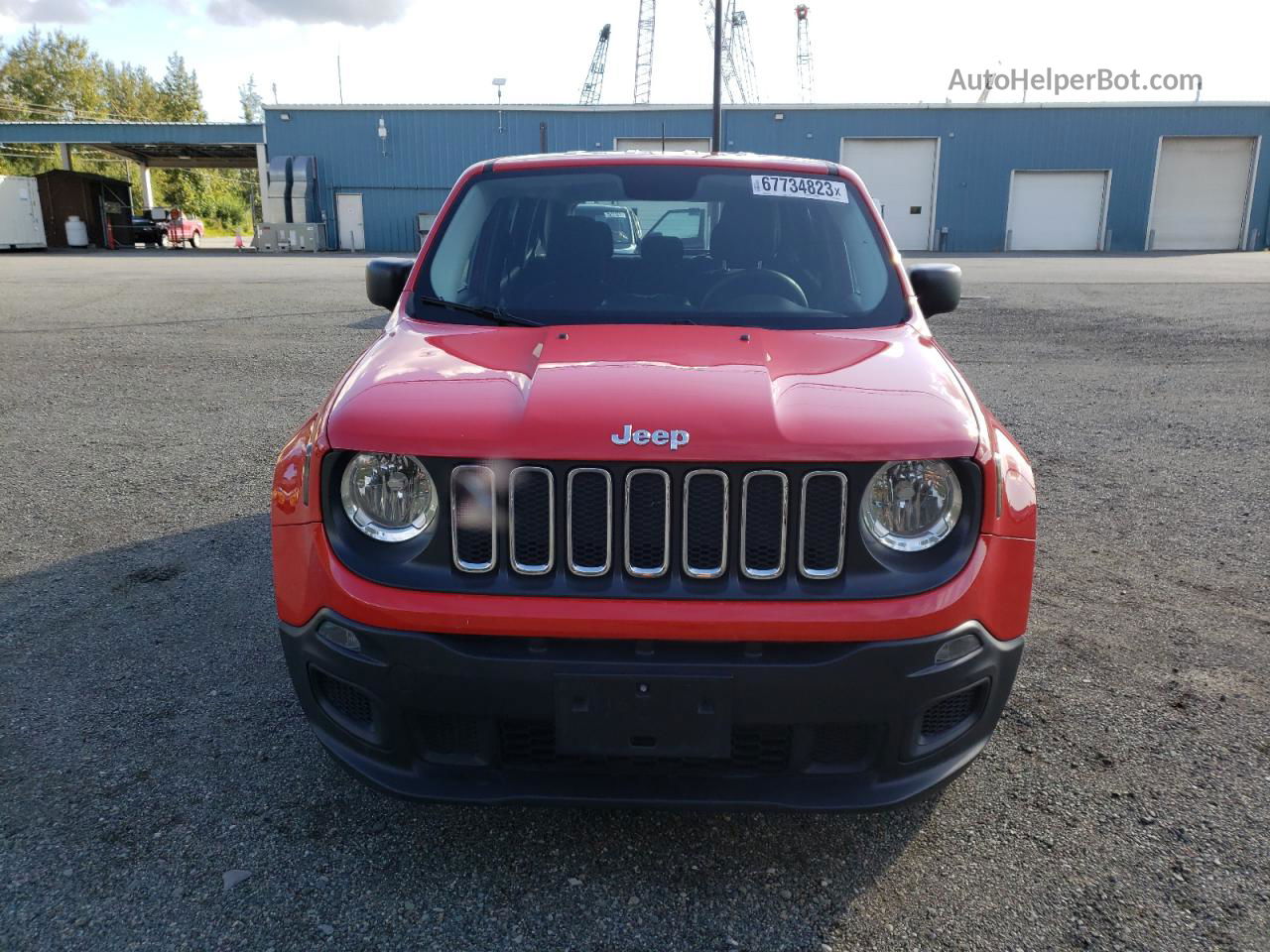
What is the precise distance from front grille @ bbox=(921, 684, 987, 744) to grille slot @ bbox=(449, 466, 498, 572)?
105 centimetres

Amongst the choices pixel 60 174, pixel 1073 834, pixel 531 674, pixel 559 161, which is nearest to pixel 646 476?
pixel 531 674

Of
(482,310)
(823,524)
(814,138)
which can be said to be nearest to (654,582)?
(823,524)

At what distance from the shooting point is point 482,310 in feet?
10.3

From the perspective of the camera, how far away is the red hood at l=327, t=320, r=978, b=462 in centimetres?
211

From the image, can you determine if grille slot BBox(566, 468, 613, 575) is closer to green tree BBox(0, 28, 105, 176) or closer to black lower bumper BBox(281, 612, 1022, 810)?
black lower bumper BBox(281, 612, 1022, 810)

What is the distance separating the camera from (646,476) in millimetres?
2129

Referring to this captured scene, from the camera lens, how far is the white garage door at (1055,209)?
1547 inches

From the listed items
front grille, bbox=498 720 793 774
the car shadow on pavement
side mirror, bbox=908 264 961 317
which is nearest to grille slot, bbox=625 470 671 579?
front grille, bbox=498 720 793 774

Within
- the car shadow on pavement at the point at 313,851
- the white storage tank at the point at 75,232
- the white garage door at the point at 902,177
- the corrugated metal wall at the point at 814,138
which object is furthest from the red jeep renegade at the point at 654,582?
the white storage tank at the point at 75,232

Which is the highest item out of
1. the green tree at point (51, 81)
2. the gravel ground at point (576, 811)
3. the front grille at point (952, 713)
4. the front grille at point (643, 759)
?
the green tree at point (51, 81)

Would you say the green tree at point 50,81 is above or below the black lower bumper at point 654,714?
above

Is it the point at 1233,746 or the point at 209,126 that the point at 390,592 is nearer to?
the point at 1233,746

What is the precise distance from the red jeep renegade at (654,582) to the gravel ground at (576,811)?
12.8 inches

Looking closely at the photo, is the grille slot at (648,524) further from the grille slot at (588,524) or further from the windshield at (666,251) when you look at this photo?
the windshield at (666,251)
